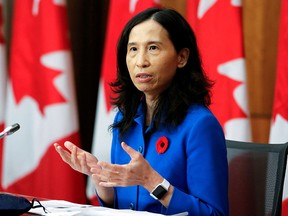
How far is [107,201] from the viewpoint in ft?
6.04

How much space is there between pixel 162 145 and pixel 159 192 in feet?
0.78

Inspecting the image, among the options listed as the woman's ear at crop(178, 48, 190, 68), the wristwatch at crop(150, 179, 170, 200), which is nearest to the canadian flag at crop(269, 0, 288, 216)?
the woman's ear at crop(178, 48, 190, 68)

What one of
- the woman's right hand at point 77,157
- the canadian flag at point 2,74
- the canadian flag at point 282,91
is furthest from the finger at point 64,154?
the canadian flag at point 2,74

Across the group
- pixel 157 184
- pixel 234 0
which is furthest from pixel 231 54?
pixel 157 184

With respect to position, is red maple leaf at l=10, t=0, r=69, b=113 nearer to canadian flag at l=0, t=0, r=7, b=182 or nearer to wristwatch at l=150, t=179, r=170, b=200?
canadian flag at l=0, t=0, r=7, b=182

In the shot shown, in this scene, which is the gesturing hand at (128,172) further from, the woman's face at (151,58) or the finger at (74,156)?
the woman's face at (151,58)

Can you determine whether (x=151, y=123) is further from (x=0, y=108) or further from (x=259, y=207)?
(x=0, y=108)

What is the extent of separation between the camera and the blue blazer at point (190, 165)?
1571 mm

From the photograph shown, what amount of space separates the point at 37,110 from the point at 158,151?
1.86 m

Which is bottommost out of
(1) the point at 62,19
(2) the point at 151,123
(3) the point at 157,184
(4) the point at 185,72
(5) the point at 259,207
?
(5) the point at 259,207

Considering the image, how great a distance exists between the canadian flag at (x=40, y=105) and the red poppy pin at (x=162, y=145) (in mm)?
1723

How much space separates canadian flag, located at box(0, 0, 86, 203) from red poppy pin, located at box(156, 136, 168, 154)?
→ 172 cm

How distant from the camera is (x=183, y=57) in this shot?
1.76m

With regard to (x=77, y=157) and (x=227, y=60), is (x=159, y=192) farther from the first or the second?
(x=227, y=60)
